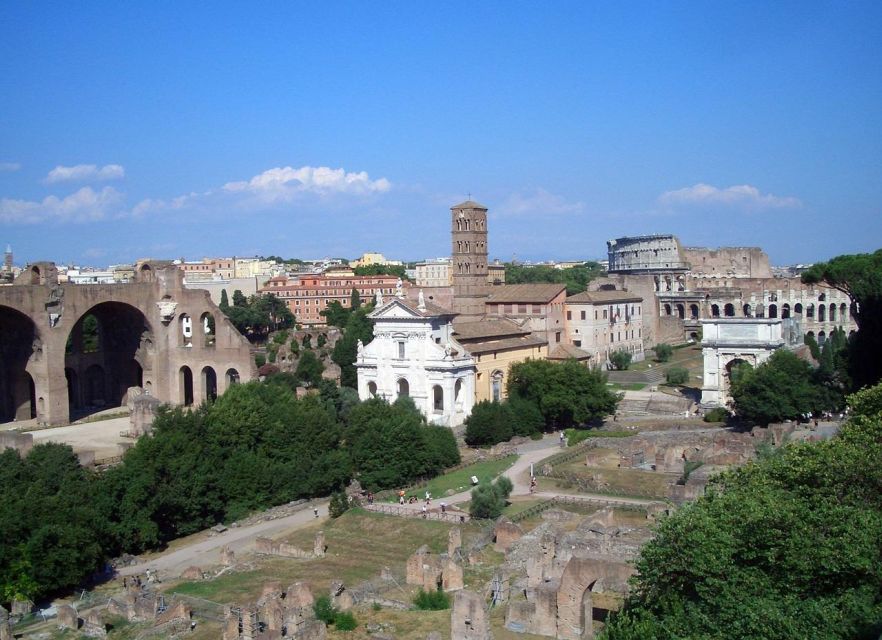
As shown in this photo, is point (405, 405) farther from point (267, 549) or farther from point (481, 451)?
point (267, 549)

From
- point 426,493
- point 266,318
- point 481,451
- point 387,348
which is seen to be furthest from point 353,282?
point 426,493

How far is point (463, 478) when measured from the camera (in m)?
36.2

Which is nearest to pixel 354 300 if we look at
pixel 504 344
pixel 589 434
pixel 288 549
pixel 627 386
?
pixel 627 386

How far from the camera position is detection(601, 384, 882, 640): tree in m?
15.0

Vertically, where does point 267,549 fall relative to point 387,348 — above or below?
below

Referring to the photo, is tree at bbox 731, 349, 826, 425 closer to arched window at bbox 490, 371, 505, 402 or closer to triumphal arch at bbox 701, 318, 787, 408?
triumphal arch at bbox 701, 318, 787, 408

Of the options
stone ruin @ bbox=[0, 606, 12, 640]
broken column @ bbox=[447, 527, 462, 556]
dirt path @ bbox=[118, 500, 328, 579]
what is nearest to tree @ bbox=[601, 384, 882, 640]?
broken column @ bbox=[447, 527, 462, 556]

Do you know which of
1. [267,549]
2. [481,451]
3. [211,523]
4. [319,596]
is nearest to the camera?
[319,596]

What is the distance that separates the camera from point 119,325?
56.3 metres

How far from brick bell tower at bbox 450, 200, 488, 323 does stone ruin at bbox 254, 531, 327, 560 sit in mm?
27527

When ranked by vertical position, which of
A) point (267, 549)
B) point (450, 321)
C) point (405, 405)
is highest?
point (450, 321)

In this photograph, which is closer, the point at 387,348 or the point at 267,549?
the point at 267,549

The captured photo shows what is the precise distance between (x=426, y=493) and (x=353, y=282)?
73.8m

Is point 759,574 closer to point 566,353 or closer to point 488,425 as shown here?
point 488,425
